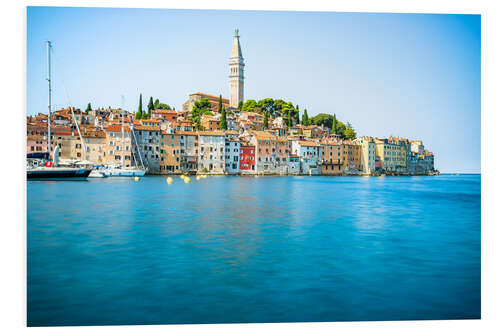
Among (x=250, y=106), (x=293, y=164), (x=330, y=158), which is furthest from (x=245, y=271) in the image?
(x=250, y=106)

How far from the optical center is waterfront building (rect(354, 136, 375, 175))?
36503mm

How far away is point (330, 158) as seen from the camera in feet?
123

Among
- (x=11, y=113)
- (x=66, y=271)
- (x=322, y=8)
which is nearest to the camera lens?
(x=11, y=113)

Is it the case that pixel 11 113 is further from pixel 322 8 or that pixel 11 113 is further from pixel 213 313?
pixel 322 8

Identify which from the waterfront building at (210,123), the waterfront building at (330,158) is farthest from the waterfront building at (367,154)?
the waterfront building at (210,123)

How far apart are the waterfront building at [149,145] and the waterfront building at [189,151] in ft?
5.32

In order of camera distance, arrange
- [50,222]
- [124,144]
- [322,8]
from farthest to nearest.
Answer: [124,144] < [50,222] < [322,8]

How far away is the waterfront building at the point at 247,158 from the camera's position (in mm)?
33594

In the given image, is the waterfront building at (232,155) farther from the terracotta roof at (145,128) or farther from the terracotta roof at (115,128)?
the terracotta roof at (115,128)

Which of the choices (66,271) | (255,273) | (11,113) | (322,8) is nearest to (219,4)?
(322,8)

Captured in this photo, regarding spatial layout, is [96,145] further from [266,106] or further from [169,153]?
[266,106]

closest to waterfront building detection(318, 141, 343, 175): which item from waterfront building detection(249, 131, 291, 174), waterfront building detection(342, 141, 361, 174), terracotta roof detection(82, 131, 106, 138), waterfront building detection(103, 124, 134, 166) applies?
waterfront building detection(342, 141, 361, 174)

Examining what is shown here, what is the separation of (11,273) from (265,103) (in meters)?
37.2
